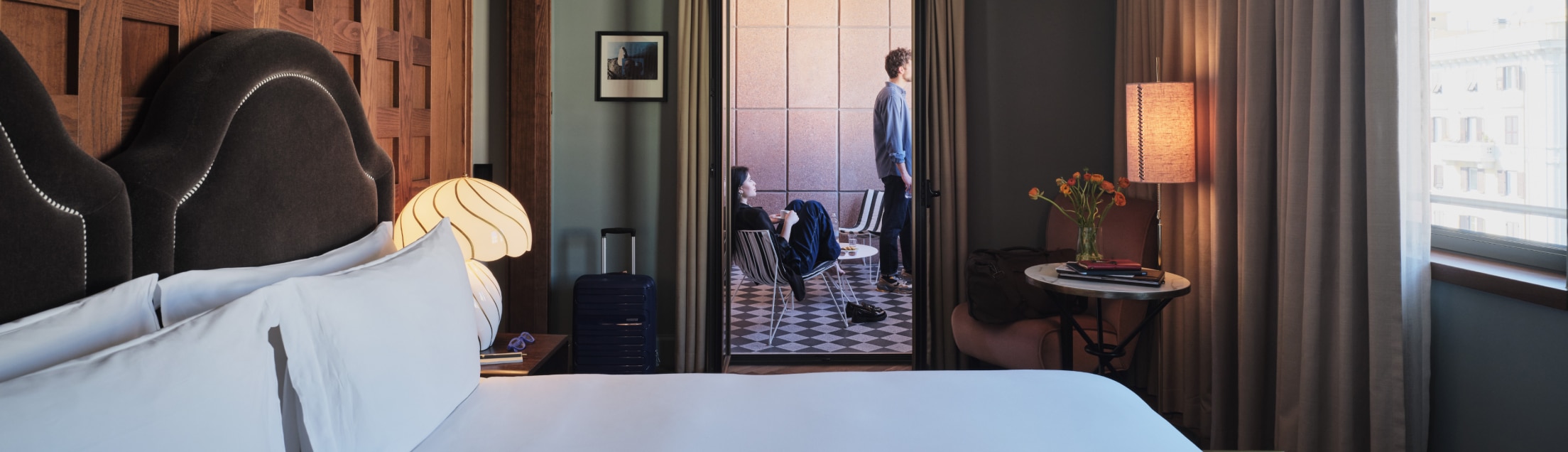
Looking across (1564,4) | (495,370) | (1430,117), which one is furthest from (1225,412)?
(495,370)

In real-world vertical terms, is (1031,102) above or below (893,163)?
above

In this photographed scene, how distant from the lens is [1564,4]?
1.94 m

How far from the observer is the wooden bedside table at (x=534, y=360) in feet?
8.05

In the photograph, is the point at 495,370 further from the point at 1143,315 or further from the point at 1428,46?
the point at 1428,46

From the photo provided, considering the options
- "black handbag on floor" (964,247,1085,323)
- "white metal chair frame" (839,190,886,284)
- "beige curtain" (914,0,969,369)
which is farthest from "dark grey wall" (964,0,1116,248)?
"white metal chair frame" (839,190,886,284)

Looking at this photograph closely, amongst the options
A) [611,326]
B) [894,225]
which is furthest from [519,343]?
[894,225]

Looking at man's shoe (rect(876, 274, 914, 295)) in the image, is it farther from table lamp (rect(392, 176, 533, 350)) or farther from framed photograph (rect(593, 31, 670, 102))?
table lamp (rect(392, 176, 533, 350))

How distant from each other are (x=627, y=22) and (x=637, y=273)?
46.8 inches

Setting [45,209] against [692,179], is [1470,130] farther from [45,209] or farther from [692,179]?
[45,209]

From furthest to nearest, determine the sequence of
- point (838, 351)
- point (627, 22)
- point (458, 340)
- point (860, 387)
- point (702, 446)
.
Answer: point (838, 351) < point (627, 22) < point (860, 387) < point (458, 340) < point (702, 446)

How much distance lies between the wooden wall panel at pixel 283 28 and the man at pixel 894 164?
3512 mm

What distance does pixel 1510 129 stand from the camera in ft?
7.04

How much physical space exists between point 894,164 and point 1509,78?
13.6 ft

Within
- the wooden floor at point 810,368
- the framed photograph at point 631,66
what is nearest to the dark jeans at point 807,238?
the wooden floor at point 810,368
